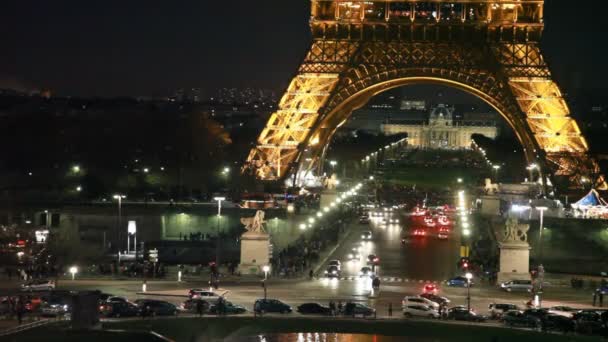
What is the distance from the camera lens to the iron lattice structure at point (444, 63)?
68.8 meters

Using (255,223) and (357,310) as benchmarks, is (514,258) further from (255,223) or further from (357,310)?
(357,310)

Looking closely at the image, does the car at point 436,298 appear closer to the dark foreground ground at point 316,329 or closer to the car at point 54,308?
the dark foreground ground at point 316,329

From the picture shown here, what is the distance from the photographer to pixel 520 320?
130ft

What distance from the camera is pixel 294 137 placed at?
72.4 m

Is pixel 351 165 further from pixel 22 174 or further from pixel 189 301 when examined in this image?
pixel 189 301

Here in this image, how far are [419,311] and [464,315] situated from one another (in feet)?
4.84

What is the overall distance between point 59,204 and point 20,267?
14.5 meters

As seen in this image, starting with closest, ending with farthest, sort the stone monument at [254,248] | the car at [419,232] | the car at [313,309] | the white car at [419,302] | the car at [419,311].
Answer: the car at [313,309] → the car at [419,311] → the white car at [419,302] → the stone monument at [254,248] → the car at [419,232]

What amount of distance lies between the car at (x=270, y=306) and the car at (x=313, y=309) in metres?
0.37

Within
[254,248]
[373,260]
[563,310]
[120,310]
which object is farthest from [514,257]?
[120,310]

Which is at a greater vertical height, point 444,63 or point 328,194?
point 444,63

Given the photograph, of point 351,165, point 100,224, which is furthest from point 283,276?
point 351,165

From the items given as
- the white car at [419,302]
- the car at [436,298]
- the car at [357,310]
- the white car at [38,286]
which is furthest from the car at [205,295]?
the car at [436,298]

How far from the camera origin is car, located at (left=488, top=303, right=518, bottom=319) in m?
41.9
